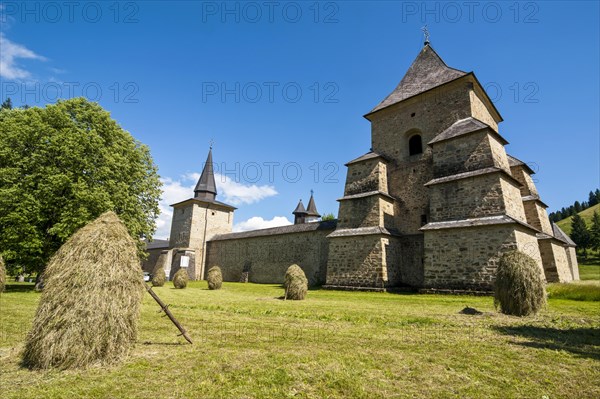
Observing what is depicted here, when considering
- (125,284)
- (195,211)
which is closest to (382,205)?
(125,284)

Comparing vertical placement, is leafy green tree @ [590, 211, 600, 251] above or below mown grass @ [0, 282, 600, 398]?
above

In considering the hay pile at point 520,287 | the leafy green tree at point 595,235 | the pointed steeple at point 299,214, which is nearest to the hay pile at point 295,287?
the hay pile at point 520,287

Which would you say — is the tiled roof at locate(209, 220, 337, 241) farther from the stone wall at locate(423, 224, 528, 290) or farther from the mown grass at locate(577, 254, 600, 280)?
the mown grass at locate(577, 254, 600, 280)

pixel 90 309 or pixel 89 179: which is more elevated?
pixel 89 179

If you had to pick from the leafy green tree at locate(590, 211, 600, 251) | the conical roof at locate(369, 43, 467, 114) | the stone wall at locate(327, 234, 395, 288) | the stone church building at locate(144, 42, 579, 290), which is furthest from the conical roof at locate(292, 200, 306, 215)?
the leafy green tree at locate(590, 211, 600, 251)

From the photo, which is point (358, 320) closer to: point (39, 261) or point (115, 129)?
point (39, 261)

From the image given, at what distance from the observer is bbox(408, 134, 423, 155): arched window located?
2023cm

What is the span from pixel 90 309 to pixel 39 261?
15092 millimetres

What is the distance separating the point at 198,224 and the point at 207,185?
17.6 feet

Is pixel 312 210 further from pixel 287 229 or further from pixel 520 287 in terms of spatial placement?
pixel 520 287

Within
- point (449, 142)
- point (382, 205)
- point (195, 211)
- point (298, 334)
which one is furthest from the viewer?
point (195, 211)

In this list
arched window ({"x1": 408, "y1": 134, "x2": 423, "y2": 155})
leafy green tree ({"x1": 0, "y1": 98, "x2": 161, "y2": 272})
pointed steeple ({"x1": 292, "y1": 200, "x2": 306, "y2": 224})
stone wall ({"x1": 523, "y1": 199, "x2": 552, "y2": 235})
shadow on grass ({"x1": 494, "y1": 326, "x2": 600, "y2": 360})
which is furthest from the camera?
pointed steeple ({"x1": 292, "y1": 200, "x2": 306, "y2": 224})

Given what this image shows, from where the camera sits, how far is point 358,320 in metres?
7.05

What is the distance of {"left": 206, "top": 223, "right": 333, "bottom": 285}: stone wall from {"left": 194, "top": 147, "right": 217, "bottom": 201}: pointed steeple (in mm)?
6108
